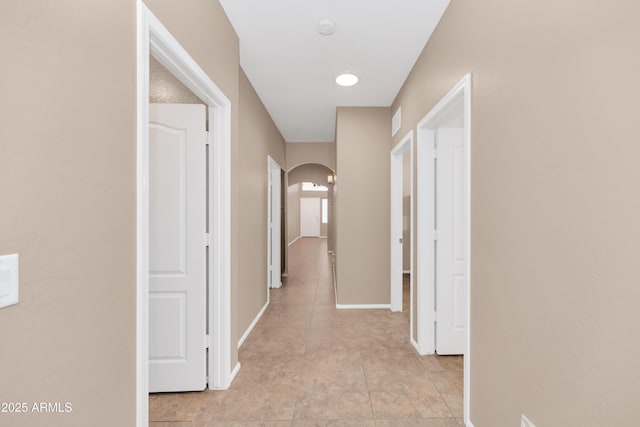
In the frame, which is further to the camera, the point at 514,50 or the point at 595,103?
the point at 514,50

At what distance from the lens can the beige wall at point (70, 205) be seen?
69 cm

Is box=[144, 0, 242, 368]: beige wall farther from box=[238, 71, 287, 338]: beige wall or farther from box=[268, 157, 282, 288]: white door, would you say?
box=[268, 157, 282, 288]: white door

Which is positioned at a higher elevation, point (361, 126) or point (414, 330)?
point (361, 126)

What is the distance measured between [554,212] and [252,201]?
301 centimetres

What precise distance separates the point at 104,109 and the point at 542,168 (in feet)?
5.20

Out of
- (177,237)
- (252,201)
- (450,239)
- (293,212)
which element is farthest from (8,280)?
(293,212)

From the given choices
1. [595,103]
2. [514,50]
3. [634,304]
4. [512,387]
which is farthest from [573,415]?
[514,50]

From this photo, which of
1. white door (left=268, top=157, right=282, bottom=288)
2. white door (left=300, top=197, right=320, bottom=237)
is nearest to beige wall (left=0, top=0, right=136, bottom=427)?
white door (left=268, top=157, right=282, bottom=288)

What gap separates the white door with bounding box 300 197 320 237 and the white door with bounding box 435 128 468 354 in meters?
13.0

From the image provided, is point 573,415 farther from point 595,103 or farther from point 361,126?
point 361,126

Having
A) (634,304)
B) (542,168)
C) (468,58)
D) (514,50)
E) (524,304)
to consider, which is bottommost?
(524,304)

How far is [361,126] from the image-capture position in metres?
4.03

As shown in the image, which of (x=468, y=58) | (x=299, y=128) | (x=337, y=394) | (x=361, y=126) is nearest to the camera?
(x=468, y=58)

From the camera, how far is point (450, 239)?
8.84 feet
